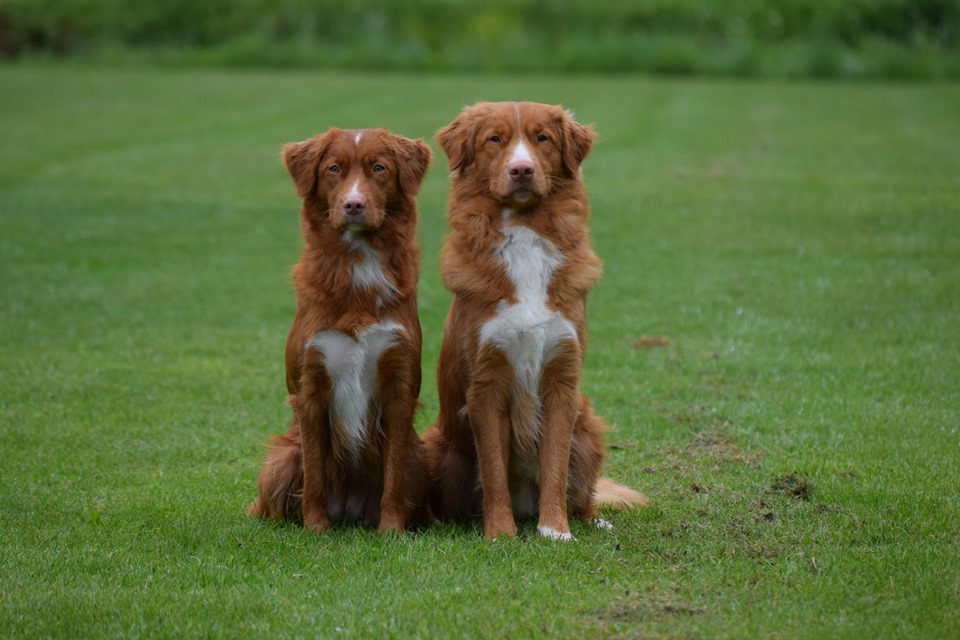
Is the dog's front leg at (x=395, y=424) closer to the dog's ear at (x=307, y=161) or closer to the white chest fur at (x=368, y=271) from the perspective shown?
the white chest fur at (x=368, y=271)

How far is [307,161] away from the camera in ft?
18.5

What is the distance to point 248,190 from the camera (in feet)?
52.5

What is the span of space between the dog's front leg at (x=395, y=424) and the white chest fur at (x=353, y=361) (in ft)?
0.16

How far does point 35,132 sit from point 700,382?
1369cm

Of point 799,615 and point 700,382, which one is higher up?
point 799,615

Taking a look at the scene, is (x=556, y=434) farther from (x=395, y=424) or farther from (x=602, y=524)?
(x=395, y=424)

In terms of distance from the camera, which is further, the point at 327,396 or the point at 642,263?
the point at 642,263

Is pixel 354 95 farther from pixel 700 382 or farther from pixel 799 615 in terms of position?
pixel 799 615

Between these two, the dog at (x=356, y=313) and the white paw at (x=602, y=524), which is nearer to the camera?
the dog at (x=356, y=313)

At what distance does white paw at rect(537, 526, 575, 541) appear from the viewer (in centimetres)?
546

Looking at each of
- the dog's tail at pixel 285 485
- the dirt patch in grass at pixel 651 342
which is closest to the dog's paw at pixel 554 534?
the dog's tail at pixel 285 485

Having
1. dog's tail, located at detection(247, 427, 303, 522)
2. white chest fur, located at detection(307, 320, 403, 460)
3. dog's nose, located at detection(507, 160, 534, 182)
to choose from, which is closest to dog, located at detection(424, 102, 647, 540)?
dog's nose, located at detection(507, 160, 534, 182)

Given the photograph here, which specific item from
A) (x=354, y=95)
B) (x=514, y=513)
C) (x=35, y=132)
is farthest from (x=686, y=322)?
(x=354, y=95)

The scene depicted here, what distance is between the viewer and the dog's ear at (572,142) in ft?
18.6
